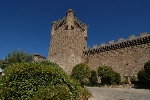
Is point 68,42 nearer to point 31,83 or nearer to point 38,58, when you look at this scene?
point 38,58

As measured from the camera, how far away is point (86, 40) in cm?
3161

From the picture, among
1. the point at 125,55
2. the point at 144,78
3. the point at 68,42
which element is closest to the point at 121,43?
the point at 125,55

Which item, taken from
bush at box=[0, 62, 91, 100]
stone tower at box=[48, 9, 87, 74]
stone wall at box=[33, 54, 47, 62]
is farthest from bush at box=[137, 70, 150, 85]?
stone wall at box=[33, 54, 47, 62]

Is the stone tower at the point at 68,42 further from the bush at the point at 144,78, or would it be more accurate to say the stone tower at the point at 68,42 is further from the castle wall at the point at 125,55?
the bush at the point at 144,78

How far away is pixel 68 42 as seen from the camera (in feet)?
93.9

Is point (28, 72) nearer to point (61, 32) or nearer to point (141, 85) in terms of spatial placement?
point (141, 85)

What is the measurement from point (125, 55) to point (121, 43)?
1967 millimetres

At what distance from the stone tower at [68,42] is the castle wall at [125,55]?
9.57ft

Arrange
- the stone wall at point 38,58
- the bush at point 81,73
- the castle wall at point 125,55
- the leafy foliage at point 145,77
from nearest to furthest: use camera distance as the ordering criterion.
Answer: the leafy foliage at point 145,77
the bush at point 81,73
the castle wall at point 125,55
the stone wall at point 38,58

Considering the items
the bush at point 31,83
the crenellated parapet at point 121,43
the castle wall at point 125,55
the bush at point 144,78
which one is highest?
the crenellated parapet at point 121,43

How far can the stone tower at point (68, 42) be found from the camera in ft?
91.9

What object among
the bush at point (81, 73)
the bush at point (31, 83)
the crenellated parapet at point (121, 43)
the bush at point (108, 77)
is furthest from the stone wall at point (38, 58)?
the bush at point (31, 83)

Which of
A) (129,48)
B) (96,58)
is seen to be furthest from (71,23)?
(129,48)

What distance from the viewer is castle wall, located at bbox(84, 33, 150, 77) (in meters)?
23.3
